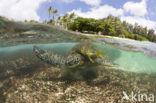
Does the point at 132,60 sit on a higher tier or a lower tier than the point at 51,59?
lower

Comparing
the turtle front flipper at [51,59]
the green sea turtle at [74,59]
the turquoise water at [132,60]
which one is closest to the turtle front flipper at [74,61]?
the green sea turtle at [74,59]

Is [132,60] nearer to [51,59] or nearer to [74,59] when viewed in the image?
[74,59]

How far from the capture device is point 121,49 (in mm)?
10016

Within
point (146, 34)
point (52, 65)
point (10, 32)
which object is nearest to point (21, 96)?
point (52, 65)

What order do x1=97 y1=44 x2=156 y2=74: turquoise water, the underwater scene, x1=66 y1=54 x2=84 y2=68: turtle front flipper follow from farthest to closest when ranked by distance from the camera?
x1=97 y1=44 x2=156 y2=74: turquoise water, x1=66 y1=54 x2=84 y2=68: turtle front flipper, the underwater scene

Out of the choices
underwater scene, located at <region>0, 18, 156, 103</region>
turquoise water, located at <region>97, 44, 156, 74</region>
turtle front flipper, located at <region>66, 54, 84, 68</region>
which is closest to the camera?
underwater scene, located at <region>0, 18, 156, 103</region>

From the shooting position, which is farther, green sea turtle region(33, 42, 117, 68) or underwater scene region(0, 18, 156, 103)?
green sea turtle region(33, 42, 117, 68)

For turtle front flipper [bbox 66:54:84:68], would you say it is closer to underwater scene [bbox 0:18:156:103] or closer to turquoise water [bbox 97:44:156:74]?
underwater scene [bbox 0:18:156:103]

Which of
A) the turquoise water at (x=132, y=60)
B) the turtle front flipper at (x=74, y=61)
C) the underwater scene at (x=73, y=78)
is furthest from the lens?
the turquoise water at (x=132, y=60)

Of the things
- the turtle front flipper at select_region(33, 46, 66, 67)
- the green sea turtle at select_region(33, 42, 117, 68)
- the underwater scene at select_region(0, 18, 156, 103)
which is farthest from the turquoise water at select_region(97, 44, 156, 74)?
the turtle front flipper at select_region(33, 46, 66, 67)

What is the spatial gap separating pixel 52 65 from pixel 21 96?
2549 millimetres

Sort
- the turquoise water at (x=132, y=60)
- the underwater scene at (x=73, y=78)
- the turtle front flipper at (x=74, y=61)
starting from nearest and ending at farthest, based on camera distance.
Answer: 1. the underwater scene at (x=73, y=78)
2. the turtle front flipper at (x=74, y=61)
3. the turquoise water at (x=132, y=60)

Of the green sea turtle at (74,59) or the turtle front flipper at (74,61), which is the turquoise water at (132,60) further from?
the turtle front flipper at (74,61)

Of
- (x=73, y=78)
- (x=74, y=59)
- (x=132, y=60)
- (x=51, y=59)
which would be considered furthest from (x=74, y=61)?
(x=132, y=60)
